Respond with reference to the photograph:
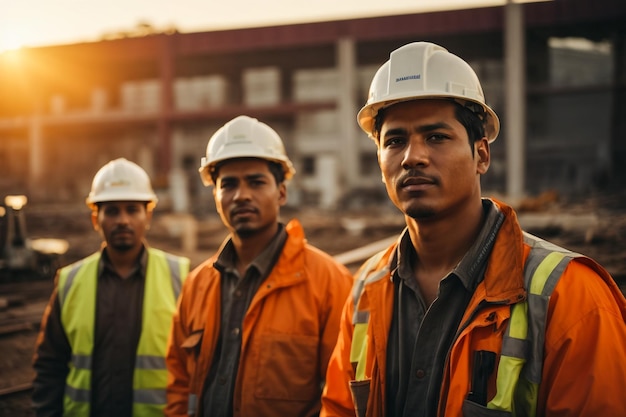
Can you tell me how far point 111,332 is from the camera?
3.44 metres

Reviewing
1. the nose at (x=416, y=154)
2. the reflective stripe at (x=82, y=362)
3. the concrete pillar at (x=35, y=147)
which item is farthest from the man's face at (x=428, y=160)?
the concrete pillar at (x=35, y=147)

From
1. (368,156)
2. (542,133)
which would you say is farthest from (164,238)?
(542,133)

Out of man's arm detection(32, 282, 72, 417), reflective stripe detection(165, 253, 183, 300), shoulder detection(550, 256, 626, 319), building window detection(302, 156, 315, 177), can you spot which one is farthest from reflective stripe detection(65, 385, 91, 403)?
building window detection(302, 156, 315, 177)

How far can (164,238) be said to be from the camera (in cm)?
1312

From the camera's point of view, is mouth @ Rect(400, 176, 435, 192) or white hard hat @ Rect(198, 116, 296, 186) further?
white hard hat @ Rect(198, 116, 296, 186)

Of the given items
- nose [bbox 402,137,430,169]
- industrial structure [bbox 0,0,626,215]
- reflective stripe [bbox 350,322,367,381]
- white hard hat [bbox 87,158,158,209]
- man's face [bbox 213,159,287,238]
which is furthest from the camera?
industrial structure [bbox 0,0,626,215]

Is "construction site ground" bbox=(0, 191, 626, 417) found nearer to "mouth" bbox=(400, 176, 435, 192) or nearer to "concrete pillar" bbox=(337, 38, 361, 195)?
"concrete pillar" bbox=(337, 38, 361, 195)

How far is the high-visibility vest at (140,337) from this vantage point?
3320 mm

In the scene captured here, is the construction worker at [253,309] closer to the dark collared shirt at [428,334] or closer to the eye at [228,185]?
the eye at [228,185]

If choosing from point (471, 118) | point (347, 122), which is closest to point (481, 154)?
point (471, 118)

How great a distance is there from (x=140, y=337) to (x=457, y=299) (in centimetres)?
230

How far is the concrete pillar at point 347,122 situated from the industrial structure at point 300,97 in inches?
2.1

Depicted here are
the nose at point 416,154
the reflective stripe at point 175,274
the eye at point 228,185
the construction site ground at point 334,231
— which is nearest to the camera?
the nose at point 416,154

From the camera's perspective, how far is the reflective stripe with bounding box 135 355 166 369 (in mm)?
3374
